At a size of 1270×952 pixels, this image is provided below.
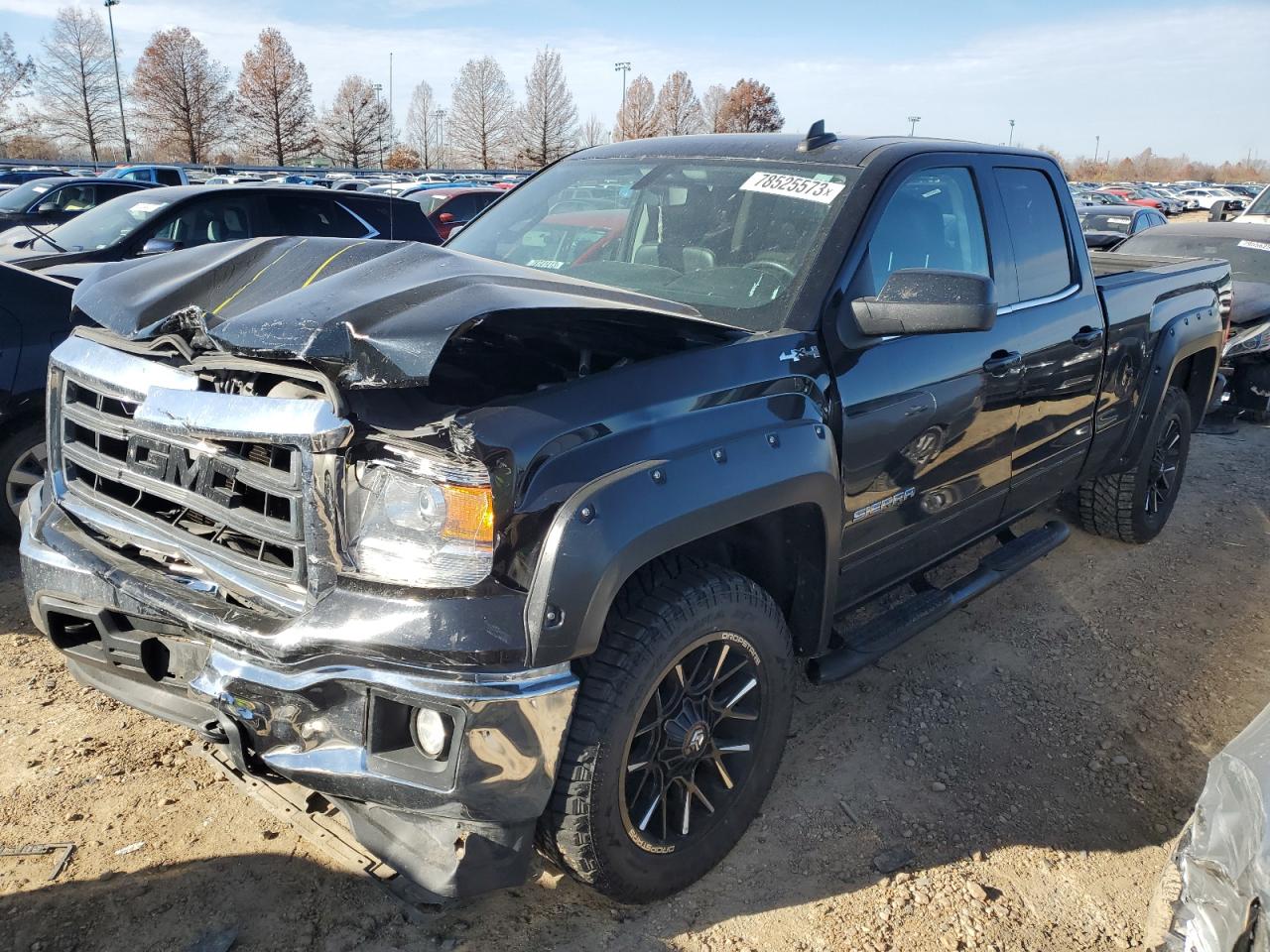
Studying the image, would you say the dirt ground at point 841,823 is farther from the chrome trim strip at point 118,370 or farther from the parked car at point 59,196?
the parked car at point 59,196

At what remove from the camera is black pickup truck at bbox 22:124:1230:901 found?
6.71ft

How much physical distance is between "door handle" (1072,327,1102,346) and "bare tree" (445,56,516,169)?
216 feet

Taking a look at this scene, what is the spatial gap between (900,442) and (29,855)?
9.23 ft

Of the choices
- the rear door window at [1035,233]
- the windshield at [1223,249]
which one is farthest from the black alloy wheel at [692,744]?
the windshield at [1223,249]

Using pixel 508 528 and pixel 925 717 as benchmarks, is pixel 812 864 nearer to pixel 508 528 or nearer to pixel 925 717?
pixel 925 717

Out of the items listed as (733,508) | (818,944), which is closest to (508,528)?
(733,508)

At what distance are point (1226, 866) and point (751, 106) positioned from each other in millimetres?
85985

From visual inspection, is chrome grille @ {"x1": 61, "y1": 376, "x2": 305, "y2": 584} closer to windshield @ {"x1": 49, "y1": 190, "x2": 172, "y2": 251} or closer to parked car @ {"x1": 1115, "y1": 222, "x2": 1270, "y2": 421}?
windshield @ {"x1": 49, "y1": 190, "x2": 172, "y2": 251}

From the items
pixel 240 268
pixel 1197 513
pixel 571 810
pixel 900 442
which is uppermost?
pixel 240 268

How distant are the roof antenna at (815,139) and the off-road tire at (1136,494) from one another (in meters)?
2.69

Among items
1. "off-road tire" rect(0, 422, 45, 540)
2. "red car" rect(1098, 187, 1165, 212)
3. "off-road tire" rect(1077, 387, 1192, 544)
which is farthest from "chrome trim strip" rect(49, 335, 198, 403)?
"red car" rect(1098, 187, 1165, 212)

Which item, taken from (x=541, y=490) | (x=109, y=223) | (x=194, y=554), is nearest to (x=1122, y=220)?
(x=109, y=223)

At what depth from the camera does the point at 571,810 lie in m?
2.27

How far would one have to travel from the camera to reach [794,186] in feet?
10.5
